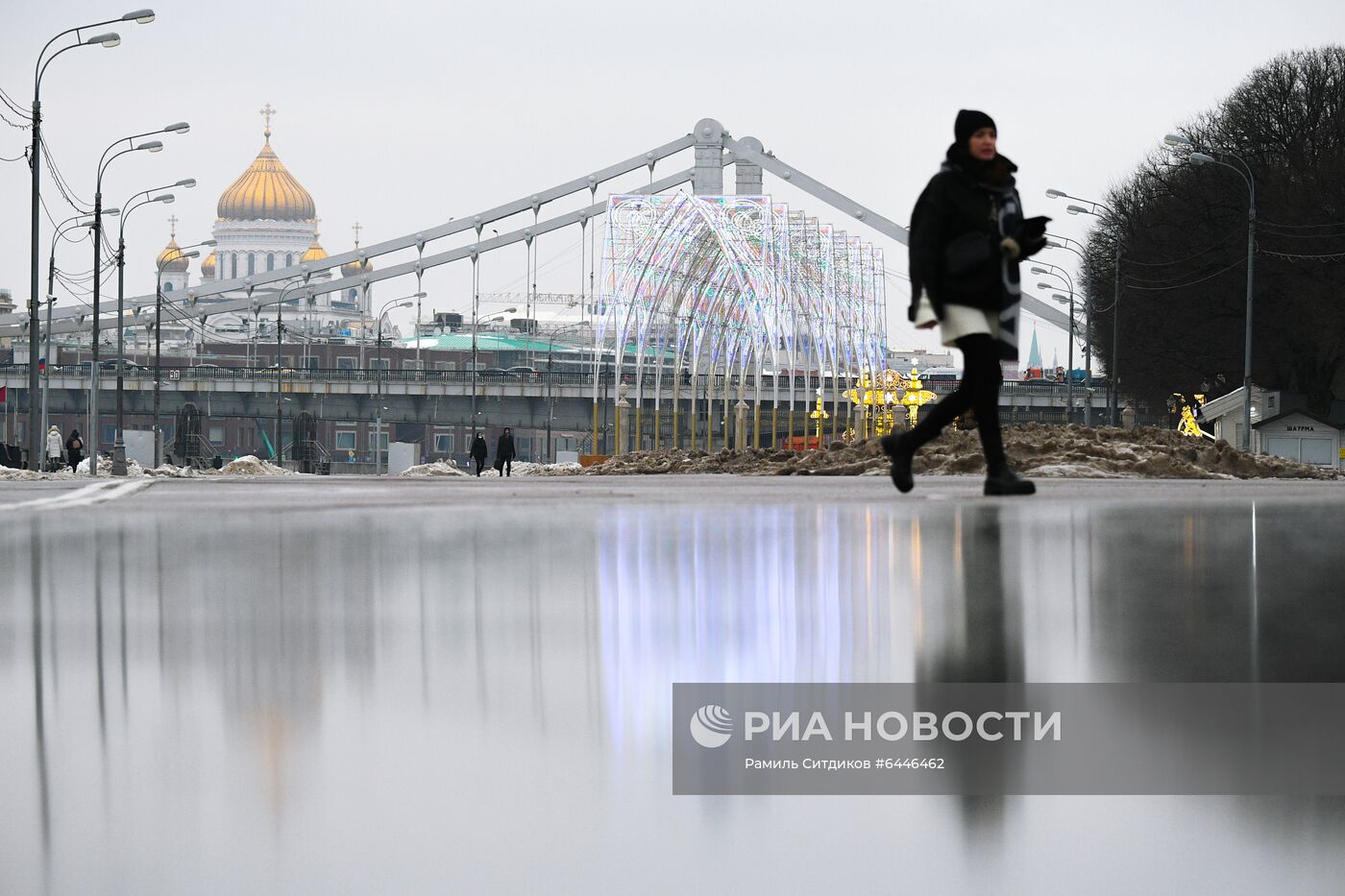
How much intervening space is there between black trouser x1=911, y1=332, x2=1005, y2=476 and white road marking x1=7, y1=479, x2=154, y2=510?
4.69 m

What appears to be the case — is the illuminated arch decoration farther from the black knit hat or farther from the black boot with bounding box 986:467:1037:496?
the black knit hat

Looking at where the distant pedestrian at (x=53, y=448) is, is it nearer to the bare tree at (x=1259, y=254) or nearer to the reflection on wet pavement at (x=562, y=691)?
the bare tree at (x=1259, y=254)

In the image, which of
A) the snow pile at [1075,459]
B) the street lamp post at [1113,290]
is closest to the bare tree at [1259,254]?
the street lamp post at [1113,290]

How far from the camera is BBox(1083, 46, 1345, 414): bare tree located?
52438mm

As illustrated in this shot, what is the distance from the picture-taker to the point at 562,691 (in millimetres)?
3715

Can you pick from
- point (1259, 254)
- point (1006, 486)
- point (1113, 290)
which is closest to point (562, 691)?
point (1006, 486)

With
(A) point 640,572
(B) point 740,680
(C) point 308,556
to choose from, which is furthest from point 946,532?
(B) point 740,680

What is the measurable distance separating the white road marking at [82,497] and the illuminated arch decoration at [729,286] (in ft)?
135

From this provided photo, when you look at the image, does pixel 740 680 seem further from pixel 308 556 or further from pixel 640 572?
pixel 308 556

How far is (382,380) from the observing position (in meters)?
108

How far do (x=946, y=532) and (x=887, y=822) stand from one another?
4446 millimetres

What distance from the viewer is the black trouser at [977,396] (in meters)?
7.75

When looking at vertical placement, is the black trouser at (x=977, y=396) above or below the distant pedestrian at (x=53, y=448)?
above

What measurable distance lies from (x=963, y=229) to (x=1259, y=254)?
48893 mm
